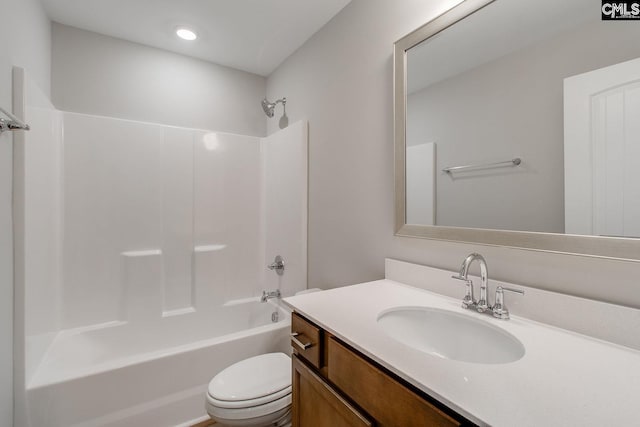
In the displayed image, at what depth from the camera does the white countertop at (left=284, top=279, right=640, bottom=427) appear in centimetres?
51

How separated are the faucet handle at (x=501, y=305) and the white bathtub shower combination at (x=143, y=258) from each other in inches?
51.7

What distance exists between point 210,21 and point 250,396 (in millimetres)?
2262

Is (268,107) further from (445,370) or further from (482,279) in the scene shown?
(445,370)

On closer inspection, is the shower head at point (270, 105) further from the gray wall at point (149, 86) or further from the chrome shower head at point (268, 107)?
the gray wall at point (149, 86)

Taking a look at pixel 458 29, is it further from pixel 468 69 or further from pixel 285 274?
pixel 285 274

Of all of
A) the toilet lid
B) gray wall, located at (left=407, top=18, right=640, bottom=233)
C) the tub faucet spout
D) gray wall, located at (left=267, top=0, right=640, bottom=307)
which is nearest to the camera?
gray wall, located at (left=407, top=18, right=640, bottom=233)

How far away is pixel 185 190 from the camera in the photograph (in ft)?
7.66

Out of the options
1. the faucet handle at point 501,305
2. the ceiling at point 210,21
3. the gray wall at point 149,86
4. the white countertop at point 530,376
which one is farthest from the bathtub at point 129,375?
the ceiling at point 210,21

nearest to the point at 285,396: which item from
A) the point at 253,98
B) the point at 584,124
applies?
the point at 584,124

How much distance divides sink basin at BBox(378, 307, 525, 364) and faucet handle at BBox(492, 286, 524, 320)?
2.6 inches

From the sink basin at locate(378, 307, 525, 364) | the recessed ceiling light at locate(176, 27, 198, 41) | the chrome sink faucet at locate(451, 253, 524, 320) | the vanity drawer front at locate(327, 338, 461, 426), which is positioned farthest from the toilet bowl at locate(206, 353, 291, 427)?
the recessed ceiling light at locate(176, 27, 198, 41)

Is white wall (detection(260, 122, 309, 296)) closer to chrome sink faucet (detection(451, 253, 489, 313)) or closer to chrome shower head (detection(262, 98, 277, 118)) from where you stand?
chrome shower head (detection(262, 98, 277, 118))

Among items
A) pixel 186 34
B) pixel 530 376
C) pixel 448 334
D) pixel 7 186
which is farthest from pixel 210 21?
pixel 530 376

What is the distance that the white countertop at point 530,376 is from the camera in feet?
1.66
